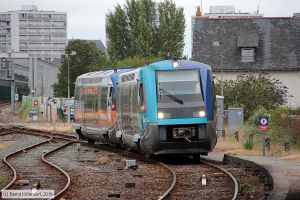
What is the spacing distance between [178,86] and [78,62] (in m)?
92.8

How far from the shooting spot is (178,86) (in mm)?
21953

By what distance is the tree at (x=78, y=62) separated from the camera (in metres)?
111

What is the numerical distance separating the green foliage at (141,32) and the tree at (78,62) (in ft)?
60.5

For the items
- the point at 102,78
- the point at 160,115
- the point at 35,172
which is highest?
the point at 102,78

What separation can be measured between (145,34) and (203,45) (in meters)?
24.3

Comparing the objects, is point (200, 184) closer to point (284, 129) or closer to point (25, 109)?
point (284, 129)

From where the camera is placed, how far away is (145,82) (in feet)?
72.6

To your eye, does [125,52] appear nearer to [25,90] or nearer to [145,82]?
[25,90]

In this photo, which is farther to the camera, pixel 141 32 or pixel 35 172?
pixel 141 32

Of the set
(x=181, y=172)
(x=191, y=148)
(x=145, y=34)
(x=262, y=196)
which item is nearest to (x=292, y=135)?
(x=191, y=148)

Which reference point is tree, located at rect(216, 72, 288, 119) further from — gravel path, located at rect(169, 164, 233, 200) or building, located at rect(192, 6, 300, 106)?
gravel path, located at rect(169, 164, 233, 200)

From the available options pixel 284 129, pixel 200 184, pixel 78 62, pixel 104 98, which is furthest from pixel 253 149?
pixel 78 62

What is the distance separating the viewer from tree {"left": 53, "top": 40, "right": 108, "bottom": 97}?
364ft

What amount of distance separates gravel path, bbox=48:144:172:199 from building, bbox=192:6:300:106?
37234 mm
